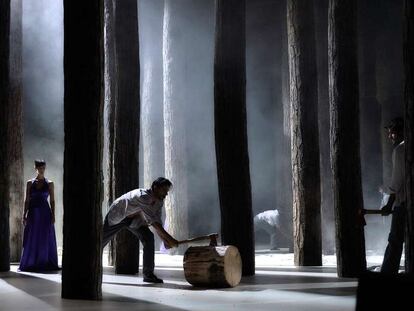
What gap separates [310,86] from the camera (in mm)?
10383

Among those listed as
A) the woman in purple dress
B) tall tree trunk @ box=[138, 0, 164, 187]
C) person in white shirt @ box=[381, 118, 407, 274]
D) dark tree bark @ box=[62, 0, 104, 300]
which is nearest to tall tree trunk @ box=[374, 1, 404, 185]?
tall tree trunk @ box=[138, 0, 164, 187]

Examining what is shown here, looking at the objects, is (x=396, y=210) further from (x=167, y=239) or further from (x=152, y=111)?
(x=152, y=111)

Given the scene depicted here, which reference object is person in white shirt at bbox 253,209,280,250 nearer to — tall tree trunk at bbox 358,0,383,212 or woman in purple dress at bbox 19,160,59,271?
tall tree trunk at bbox 358,0,383,212

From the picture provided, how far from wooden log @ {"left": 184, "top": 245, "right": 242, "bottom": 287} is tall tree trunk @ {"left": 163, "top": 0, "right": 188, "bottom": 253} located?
21.5 ft

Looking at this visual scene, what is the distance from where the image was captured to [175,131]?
1432cm

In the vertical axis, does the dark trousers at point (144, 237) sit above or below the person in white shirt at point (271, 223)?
below

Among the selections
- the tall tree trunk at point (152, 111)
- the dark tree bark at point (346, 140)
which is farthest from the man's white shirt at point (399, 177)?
the tall tree trunk at point (152, 111)

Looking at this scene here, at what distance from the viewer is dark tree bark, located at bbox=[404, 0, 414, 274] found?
477 centimetres

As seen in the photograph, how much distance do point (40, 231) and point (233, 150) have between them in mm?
3227

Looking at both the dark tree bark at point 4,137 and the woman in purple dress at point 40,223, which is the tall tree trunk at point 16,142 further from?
the dark tree bark at point 4,137

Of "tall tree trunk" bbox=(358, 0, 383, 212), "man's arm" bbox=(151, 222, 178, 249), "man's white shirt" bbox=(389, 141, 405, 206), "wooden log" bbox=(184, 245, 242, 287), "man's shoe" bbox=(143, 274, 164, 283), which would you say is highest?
"tall tree trunk" bbox=(358, 0, 383, 212)

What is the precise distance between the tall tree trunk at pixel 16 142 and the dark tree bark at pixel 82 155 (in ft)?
18.3

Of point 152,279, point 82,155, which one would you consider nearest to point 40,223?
point 152,279

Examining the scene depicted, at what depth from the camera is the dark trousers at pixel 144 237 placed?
7.96m
